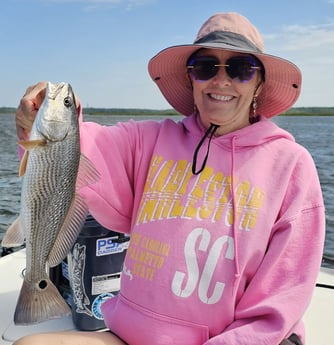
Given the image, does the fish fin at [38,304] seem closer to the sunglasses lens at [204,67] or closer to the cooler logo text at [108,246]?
the cooler logo text at [108,246]

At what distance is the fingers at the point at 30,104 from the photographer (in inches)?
83.7

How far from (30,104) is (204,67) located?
0.85 metres

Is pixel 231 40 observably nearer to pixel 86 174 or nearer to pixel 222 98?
pixel 222 98

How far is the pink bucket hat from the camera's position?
240 centimetres

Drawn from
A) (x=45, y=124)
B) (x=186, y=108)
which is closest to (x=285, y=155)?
(x=186, y=108)

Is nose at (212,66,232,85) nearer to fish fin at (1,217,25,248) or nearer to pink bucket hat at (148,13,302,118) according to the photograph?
pink bucket hat at (148,13,302,118)

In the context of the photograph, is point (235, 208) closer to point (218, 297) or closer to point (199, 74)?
point (218, 297)

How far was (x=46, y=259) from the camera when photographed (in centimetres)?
217

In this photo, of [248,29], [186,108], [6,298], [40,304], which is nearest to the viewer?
[40,304]

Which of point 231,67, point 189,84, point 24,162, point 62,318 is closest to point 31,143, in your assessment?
point 24,162

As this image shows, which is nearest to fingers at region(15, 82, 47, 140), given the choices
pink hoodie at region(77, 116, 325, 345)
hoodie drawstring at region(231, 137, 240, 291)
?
pink hoodie at region(77, 116, 325, 345)

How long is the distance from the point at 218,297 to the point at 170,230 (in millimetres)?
378

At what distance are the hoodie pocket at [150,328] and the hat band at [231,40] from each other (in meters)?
1.29

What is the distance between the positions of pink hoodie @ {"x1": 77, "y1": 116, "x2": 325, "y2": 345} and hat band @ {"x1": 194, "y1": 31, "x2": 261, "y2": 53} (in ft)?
1.29
